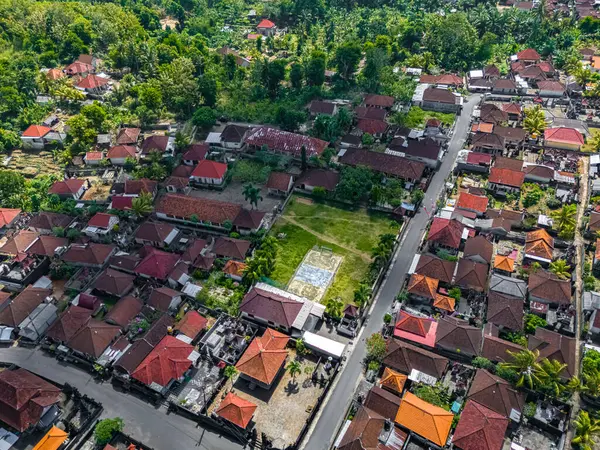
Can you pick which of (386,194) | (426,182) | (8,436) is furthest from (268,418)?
(426,182)

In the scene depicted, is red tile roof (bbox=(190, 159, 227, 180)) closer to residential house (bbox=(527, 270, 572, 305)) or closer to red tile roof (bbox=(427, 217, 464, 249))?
red tile roof (bbox=(427, 217, 464, 249))

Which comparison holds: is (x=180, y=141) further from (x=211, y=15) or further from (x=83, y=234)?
(x=211, y=15)

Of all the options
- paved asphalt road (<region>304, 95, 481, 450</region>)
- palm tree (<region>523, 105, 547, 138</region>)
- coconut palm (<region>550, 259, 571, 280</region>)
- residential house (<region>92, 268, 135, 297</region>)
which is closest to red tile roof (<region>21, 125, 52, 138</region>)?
residential house (<region>92, 268, 135, 297</region>)

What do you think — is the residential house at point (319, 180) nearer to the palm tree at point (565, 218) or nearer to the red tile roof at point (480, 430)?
the palm tree at point (565, 218)

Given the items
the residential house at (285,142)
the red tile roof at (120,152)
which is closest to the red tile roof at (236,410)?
the residential house at (285,142)

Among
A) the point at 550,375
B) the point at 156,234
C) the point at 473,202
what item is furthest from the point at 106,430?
the point at 473,202

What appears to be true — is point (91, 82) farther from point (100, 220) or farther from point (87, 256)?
point (87, 256)
